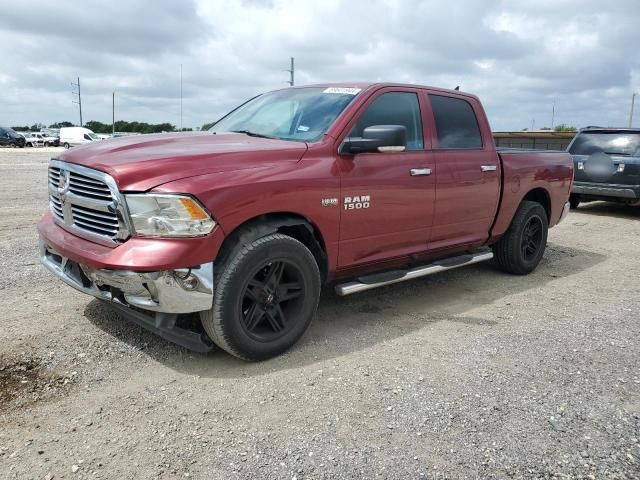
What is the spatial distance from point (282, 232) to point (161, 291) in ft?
3.31

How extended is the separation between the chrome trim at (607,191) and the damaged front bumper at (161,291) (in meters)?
8.69

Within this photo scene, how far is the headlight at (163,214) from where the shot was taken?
127 inches

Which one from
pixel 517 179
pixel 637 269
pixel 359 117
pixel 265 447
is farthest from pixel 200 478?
pixel 637 269

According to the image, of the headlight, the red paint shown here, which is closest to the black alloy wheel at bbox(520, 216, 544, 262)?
the red paint

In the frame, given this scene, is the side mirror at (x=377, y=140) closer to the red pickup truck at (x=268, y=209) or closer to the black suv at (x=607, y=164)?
the red pickup truck at (x=268, y=209)

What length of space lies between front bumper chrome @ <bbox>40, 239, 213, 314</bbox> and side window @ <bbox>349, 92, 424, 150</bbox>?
5.53ft

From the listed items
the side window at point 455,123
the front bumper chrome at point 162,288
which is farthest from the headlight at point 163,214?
the side window at point 455,123

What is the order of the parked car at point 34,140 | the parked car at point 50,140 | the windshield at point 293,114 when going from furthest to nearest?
the parked car at point 50,140
the parked car at point 34,140
the windshield at point 293,114

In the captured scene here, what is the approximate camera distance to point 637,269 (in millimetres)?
6711

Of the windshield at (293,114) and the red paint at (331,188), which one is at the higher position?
the windshield at (293,114)

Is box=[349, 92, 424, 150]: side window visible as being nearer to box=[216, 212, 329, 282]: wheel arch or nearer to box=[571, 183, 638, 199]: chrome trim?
box=[216, 212, 329, 282]: wheel arch

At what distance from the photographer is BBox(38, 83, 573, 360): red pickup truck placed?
3.27m

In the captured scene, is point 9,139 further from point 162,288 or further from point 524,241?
point 162,288

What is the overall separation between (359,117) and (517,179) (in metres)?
2.42
